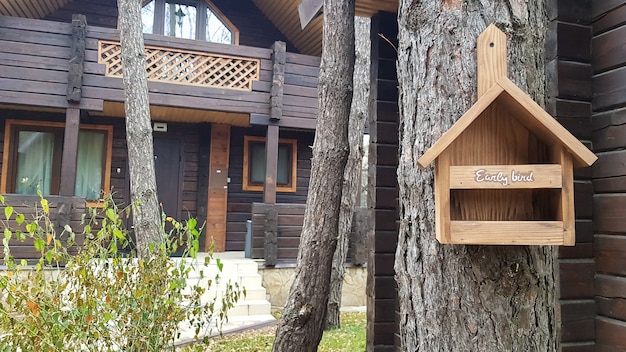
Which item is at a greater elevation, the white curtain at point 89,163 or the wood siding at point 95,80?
the wood siding at point 95,80

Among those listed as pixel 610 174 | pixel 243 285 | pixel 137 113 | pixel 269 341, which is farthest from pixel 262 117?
pixel 610 174

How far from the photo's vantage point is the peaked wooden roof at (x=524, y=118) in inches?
47.9

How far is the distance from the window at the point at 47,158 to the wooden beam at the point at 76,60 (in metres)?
1.77

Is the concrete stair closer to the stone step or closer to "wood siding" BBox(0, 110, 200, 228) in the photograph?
the stone step

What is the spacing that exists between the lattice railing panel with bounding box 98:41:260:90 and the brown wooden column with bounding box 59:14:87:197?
305 millimetres

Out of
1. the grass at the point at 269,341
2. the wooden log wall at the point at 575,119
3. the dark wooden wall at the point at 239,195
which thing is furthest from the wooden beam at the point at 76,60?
the wooden log wall at the point at 575,119

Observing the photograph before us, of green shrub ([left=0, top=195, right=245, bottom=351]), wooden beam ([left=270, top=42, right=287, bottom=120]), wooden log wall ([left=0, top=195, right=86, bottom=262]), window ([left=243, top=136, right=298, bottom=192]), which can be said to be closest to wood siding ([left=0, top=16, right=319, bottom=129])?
wooden beam ([left=270, top=42, right=287, bottom=120])

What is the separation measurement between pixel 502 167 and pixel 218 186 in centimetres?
808

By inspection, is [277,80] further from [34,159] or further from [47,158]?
[34,159]

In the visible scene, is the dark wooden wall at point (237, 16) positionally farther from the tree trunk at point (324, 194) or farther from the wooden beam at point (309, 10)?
the tree trunk at point (324, 194)

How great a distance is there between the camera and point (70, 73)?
6.72 m

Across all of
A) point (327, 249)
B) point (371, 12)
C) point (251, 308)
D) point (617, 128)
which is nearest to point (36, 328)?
point (327, 249)

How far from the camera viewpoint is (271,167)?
758 cm

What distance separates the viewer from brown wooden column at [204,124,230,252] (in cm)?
892
